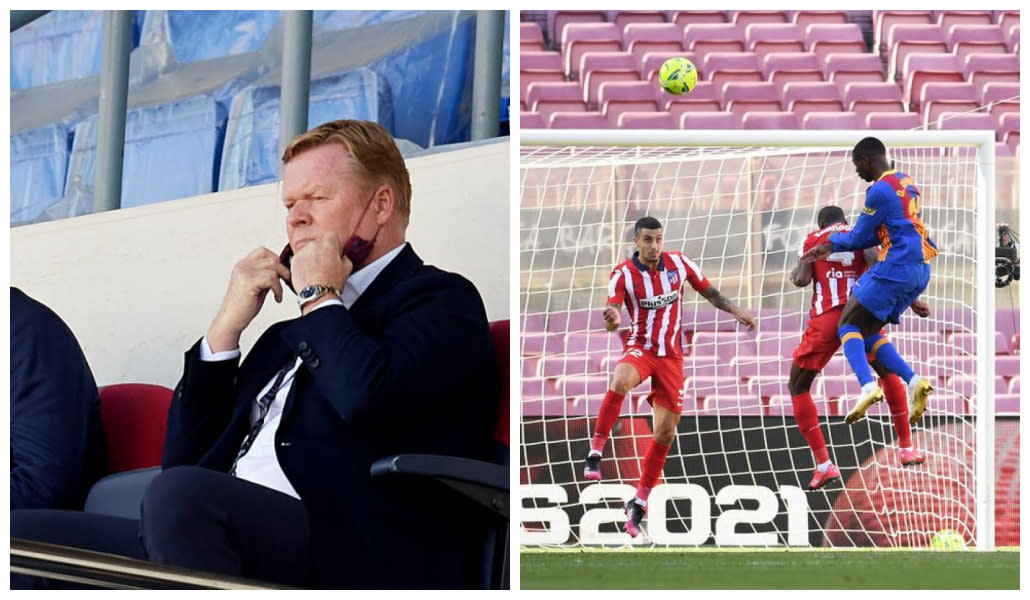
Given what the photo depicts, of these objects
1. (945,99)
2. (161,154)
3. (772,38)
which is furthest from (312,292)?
(772,38)

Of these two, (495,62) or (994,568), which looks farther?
(994,568)

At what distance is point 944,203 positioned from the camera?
18.1ft

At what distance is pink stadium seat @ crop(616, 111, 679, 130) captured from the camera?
20.1 ft

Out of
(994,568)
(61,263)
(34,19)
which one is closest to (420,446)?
(61,263)

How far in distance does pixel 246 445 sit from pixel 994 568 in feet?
5.23

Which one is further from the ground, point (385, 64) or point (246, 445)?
point (385, 64)

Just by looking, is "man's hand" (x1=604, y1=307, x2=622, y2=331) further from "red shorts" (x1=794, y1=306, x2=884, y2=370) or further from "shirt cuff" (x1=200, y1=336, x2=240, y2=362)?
"shirt cuff" (x1=200, y1=336, x2=240, y2=362)

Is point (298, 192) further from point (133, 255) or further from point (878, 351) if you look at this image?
point (878, 351)

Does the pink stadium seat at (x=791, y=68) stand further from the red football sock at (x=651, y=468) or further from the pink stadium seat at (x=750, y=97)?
the red football sock at (x=651, y=468)

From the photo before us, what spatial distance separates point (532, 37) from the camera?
668 centimetres

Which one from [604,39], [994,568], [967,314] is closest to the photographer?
[994,568]

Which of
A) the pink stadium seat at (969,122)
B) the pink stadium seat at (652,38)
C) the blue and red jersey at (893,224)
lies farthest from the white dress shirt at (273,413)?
the pink stadium seat at (652,38)

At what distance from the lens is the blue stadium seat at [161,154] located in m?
2.33

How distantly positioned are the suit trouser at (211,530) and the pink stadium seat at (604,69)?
473cm
